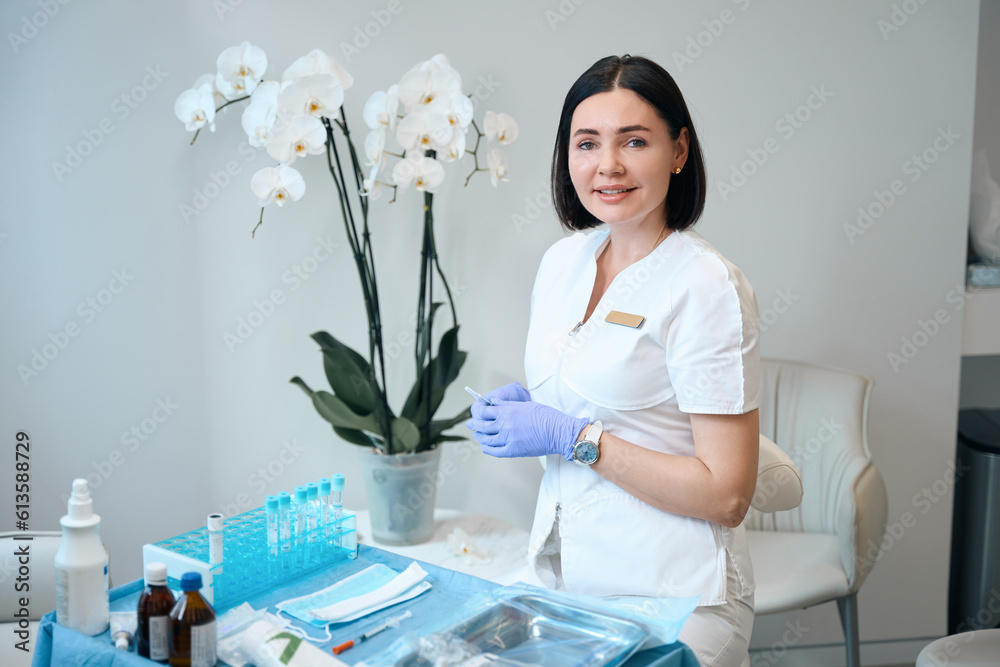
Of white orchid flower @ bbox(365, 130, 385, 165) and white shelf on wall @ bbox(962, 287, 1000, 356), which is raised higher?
white orchid flower @ bbox(365, 130, 385, 165)

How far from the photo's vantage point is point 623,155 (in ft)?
4.77

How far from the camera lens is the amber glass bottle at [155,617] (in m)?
0.98

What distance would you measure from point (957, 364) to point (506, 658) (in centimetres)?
213

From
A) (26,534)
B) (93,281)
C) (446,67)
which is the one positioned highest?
(446,67)

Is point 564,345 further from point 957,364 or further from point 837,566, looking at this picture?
point 957,364

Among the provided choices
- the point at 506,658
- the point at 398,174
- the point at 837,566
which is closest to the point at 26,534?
A: the point at 398,174

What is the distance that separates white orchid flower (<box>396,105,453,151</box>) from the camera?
189cm

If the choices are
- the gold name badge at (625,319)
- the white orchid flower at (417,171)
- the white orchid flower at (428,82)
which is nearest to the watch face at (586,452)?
the gold name badge at (625,319)

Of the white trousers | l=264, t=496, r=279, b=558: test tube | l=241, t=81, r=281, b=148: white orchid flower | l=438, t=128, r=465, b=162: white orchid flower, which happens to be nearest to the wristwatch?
the white trousers

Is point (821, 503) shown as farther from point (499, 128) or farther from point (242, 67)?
point (242, 67)

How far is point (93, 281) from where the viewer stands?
2225 mm

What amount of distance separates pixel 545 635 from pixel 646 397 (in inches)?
19.4

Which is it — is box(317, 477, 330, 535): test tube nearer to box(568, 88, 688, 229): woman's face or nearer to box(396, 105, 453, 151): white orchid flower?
box(568, 88, 688, 229): woman's face

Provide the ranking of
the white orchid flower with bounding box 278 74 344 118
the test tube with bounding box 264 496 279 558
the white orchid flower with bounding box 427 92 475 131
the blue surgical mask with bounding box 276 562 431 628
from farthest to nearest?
the white orchid flower with bounding box 427 92 475 131 < the white orchid flower with bounding box 278 74 344 118 < the test tube with bounding box 264 496 279 558 < the blue surgical mask with bounding box 276 562 431 628
